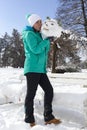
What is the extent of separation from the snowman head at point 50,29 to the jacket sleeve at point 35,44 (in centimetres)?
16

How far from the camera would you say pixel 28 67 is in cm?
461

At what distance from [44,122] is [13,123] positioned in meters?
0.49

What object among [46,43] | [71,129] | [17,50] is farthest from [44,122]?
[17,50]

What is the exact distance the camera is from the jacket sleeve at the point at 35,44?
4543 mm

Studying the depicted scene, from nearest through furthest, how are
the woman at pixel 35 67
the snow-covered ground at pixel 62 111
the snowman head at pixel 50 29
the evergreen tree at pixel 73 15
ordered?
the snow-covered ground at pixel 62 111 < the woman at pixel 35 67 < the snowman head at pixel 50 29 < the evergreen tree at pixel 73 15

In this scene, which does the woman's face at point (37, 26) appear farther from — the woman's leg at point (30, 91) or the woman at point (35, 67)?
the woman's leg at point (30, 91)

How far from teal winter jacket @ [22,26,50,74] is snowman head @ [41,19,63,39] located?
0.33ft

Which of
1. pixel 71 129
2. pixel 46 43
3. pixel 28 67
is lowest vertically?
pixel 71 129

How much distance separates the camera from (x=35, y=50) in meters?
4.54

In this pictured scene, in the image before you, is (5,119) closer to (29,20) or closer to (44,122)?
(44,122)

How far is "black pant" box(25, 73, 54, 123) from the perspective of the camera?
4594 millimetres

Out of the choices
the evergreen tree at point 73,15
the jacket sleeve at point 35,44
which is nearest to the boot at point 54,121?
the jacket sleeve at point 35,44

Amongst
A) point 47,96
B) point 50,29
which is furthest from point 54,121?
point 50,29

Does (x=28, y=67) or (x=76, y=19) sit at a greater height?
(x=76, y=19)
